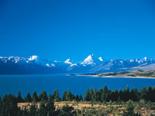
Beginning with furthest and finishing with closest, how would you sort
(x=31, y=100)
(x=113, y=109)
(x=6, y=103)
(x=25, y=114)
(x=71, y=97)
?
(x=71, y=97)
(x=31, y=100)
(x=113, y=109)
(x=6, y=103)
(x=25, y=114)

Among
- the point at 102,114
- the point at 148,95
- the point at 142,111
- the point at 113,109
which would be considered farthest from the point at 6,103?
the point at 148,95

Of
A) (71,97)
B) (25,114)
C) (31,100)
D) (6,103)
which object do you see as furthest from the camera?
(71,97)

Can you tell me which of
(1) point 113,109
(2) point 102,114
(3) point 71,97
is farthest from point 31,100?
(2) point 102,114

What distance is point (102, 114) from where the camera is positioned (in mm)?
87562

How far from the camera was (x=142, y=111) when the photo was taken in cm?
10138

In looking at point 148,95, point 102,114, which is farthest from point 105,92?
point 102,114

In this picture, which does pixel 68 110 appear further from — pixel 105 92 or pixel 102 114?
pixel 105 92

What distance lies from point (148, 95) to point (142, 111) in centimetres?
4047

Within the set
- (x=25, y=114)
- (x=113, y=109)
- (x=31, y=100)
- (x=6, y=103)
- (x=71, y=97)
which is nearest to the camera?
(x=25, y=114)

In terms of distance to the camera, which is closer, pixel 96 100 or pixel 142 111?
pixel 142 111

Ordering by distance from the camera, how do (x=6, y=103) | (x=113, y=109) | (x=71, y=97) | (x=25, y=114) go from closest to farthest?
1. (x=25, y=114)
2. (x=6, y=103)
3. (x=113, y=109)
4. (x=71, y=97)

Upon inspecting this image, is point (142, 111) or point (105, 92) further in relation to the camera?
point (105, 92)

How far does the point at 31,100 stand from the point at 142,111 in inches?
1599

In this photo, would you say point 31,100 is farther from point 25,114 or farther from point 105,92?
point 25,114
